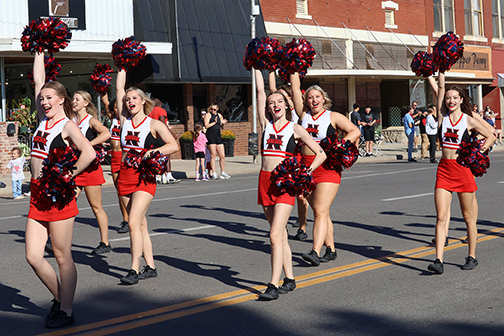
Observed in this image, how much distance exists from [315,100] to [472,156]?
66.6 inches

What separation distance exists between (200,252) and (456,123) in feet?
10.8

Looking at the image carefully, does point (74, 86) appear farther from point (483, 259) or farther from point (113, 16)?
point (483, 259)

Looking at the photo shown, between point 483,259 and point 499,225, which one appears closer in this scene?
point 483,259

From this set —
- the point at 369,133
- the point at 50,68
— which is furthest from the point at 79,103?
the point at 369,133

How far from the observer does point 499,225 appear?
30.0ft

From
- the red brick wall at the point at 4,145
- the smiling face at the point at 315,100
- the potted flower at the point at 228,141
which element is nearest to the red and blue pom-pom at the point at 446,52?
the smiling face at the point at 315,100

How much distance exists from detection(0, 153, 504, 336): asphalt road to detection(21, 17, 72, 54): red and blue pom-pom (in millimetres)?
2299

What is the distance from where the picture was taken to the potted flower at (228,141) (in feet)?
80.4

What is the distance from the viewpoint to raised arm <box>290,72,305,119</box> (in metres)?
6.77

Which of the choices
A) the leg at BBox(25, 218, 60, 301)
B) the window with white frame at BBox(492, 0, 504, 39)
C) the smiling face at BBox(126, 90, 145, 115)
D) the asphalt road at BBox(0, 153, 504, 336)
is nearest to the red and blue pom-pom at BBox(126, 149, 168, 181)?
the smiling face at BBox(126, 90, 145, 115)

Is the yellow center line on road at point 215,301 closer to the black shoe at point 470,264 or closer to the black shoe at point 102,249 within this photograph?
the black shoe at point 470,264

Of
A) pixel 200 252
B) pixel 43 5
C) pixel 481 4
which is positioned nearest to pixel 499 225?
pixel 200 252

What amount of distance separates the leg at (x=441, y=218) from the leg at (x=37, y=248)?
12.1 feet

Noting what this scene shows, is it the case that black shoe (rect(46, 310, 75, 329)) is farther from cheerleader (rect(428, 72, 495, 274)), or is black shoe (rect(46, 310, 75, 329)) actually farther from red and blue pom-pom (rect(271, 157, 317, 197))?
cheerleader (rect(428, 72, 495, 274))
